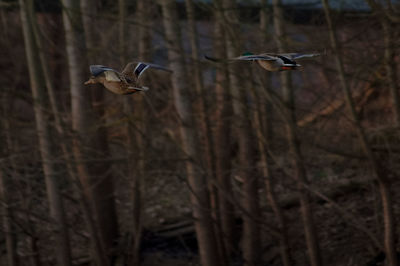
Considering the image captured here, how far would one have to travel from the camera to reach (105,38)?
358 inches

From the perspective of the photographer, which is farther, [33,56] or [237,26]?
[33,56]

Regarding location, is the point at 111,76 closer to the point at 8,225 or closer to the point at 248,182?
the point at 8,225

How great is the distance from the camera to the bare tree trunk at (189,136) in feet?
26.2

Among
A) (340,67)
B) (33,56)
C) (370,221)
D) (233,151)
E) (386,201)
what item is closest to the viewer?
(340,67)

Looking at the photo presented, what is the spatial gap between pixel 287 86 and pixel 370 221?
3.51m

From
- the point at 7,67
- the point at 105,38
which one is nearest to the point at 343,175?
the point at 105,38

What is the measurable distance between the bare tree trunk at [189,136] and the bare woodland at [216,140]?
0.02 m

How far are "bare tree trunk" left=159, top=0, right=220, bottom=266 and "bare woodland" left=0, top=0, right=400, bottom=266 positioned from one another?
0.06 ft

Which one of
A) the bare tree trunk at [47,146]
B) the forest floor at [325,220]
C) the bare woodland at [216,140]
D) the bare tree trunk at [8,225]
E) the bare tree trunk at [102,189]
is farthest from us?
the bare tree trunk at [102,189]

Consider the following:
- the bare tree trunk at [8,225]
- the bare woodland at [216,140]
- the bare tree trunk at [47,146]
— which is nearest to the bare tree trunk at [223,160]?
the bare woodland at [216,140]

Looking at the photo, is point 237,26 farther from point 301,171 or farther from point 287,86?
point 301,171

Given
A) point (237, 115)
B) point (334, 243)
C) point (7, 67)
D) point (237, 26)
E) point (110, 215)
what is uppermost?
point (7, 67)

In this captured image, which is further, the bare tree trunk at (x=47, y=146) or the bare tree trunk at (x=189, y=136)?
the bare tree trunk at (x=47, y=146)

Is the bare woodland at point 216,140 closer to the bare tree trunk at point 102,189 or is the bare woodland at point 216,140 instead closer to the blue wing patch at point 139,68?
the bare tree trunk at point 102,189
